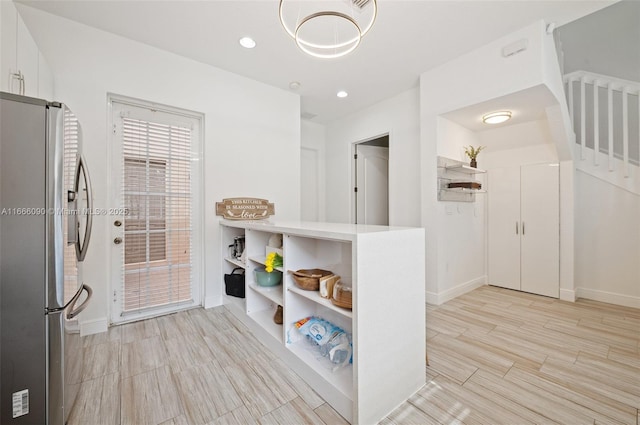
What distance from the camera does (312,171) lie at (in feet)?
16.1

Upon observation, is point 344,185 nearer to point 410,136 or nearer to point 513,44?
point 410,136

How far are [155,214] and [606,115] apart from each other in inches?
221

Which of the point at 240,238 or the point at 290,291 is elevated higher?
the point at 240,238

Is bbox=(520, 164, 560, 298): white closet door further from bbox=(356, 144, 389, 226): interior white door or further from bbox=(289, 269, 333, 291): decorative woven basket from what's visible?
bbox=(289, 269, 333, 291): decorative woven basket

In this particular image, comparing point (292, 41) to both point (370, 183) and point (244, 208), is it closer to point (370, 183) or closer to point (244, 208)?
point (244, 208)

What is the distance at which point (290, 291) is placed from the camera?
178 cm

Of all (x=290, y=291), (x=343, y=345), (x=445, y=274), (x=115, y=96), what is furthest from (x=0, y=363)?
(x=445, y=274)

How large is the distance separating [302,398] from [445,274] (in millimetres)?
2373

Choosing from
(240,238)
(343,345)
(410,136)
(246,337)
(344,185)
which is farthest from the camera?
(344,185)

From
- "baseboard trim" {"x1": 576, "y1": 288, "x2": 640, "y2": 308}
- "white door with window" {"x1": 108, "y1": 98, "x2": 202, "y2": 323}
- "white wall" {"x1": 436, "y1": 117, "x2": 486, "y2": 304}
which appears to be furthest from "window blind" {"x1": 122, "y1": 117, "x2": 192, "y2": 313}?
"baseboard trim" {"x1": 576, "y1": 288, "x2": 640, "y2": 308}

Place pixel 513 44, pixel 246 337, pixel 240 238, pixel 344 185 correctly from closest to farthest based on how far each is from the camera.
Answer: pixel 246 337, pixel 513 44, pixel 240 238, pixel 344 185

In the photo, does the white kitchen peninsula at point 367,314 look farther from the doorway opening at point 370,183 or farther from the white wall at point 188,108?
the doorway opening at point 370,183

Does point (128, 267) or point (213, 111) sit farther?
point (213, 111)

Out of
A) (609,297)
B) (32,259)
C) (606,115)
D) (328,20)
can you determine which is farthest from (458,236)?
(32,259)
